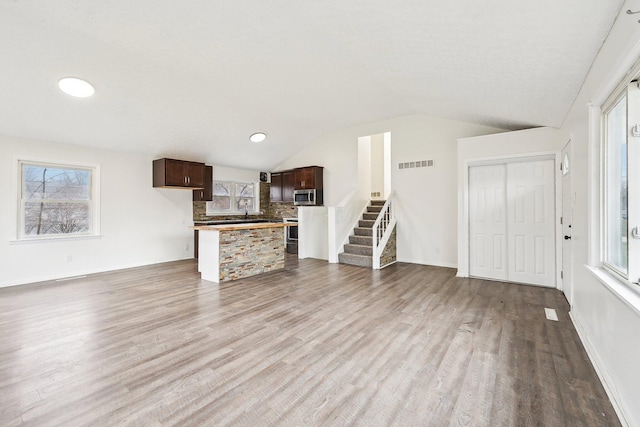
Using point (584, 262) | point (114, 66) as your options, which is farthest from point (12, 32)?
point (584, 262)

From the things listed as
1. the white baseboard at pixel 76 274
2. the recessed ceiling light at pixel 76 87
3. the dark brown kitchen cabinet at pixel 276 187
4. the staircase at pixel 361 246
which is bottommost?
the white baseboard at pixel 76 274

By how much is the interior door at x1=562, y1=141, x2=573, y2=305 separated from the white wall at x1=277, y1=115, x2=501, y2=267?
1903mm

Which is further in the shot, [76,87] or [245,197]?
[245,197]

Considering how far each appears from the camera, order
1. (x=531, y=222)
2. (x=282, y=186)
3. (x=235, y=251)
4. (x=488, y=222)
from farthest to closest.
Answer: (x=282, y=186)
(x=235, y=251)
(x=488, y=222)
(x=531, y=222)

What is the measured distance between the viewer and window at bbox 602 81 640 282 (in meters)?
1.83

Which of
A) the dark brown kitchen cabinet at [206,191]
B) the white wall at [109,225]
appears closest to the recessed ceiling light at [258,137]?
the dark brown kitchen cabinet at [206,191]

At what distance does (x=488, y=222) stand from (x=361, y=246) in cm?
246

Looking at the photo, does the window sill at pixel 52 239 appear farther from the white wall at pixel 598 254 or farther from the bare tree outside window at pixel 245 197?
the white wall at pixel 598 254

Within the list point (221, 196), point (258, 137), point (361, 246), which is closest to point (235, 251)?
point (361, 246)

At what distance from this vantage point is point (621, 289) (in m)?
1.85

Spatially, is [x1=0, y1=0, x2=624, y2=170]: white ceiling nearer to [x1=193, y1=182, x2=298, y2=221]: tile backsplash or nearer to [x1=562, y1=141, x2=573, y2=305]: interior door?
[x1=562, y1=141, x2=573, y2=305]: interior door

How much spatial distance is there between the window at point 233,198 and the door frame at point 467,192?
18.8ft

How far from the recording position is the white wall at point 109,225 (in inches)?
183

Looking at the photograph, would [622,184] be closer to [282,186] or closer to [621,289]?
[621,289]
